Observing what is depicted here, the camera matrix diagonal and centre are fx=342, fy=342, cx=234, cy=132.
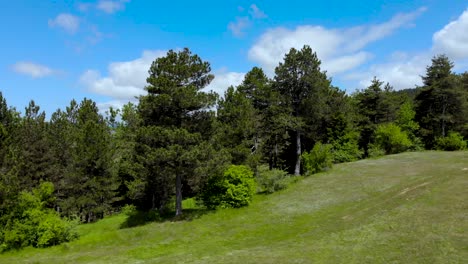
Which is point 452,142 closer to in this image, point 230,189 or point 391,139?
point 391,139

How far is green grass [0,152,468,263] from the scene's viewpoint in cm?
1652

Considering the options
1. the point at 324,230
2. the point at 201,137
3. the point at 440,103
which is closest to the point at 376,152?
the point at 440,103

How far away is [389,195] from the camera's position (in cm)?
2703

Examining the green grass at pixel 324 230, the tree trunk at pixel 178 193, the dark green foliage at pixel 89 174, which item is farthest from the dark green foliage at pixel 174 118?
the dark green foliage at pixel 89 174

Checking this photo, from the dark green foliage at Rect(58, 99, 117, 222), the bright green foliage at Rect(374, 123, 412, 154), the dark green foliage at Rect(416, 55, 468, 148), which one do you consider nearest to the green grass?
the dark green foliage at Rect(58, 99, 117, 222)

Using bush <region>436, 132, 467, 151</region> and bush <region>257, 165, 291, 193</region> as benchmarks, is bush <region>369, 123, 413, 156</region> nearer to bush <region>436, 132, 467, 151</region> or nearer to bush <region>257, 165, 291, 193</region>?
bush <region>436, 132, 467, 151</region>

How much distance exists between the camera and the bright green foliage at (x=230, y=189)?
108 ft

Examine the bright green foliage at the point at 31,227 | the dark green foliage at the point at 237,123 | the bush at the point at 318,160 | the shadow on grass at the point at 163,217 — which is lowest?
the shadow on grass at the point at 163,217

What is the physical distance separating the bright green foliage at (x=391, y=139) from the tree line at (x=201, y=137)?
175 millimetres

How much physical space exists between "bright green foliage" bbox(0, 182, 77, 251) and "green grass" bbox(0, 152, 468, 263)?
1.22m

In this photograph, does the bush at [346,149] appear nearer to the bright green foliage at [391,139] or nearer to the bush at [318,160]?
the bright green foliage at [391,139]

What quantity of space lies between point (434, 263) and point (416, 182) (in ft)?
59.2

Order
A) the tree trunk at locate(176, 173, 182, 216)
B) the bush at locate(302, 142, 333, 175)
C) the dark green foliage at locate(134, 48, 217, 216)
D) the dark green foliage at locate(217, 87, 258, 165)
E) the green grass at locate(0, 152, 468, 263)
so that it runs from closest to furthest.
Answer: the green grass at locate(0, 152, 468, 263) < the dark green foliage at locate(134, 48, 217, 216) < the tree trunk at locate(176, 173, 182, 216) < the dark green foliage at locate(217, 87, 258, 165) < the bush at locate(302, 142, 333, 175)

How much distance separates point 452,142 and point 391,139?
9435 mm
